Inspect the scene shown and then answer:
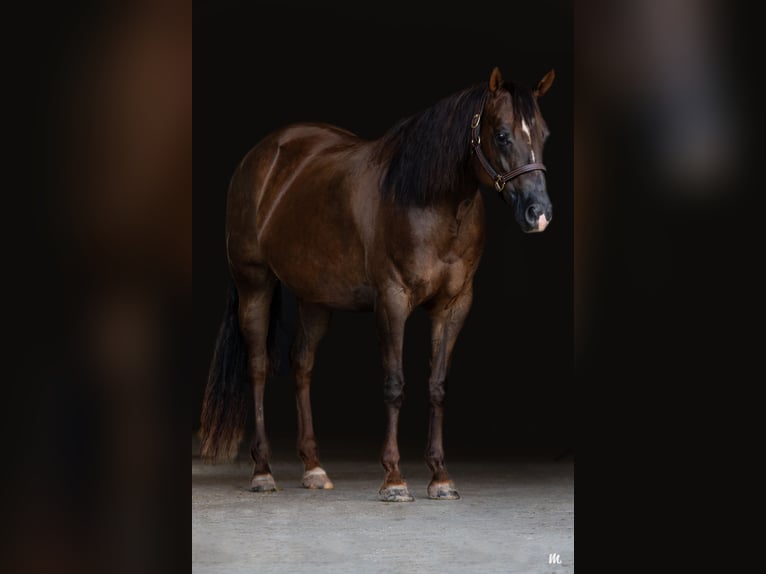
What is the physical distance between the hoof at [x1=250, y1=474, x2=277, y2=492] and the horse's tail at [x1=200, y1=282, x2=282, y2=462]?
0.26 m

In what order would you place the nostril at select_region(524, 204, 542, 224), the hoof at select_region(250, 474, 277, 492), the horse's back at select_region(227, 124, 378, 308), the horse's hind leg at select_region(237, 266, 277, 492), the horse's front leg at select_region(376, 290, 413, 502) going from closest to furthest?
1. the nostril at select_region(524, 204, 542, 224)
2. the horse's front leg at select_region(376, 290, 413, 502)
3. the horse's back at select_region(227, 124, 378, 308)
4. the hoof at select_region(250, 474, 277, 492)
5. the horse's hind leg at select_region(237, 266, 277, 492)

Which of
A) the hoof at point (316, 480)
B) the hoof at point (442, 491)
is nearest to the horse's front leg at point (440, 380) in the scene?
the hoof at point (442, 491)

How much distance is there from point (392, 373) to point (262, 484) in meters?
0.96

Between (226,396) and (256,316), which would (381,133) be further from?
(226,396)

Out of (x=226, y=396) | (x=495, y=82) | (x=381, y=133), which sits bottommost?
(x=226, y=396)

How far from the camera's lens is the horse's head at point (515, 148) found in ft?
17.7

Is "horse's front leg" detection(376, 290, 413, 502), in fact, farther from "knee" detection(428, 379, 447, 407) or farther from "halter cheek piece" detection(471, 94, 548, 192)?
"halter cheek piece" detection(471, 94, 548, 192)

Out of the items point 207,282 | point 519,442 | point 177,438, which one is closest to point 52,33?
point 177,438

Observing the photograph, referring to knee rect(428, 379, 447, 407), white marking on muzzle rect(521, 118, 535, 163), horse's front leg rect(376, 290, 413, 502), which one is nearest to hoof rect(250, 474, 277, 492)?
horse's front leg rect(376, 290, 413, 502)

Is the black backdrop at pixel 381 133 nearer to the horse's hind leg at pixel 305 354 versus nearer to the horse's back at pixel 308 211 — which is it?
the horse's hind leg at pixel 305 354

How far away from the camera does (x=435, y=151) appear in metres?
5.83

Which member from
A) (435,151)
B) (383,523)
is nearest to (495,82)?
(435,151)

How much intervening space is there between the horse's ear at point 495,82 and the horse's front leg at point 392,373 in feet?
3.20

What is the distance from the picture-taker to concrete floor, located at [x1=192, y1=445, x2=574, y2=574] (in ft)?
15.0
